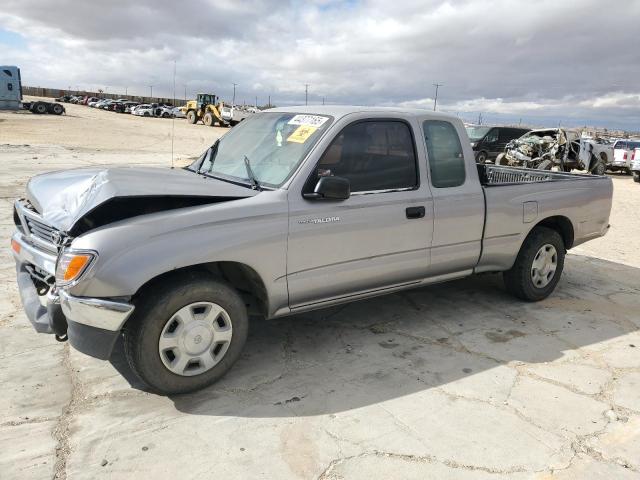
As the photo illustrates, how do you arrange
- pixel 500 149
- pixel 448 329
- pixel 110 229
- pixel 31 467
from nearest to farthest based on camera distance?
pixel 31 467 → pixel 110 229 → pixel 448 329 → pixel 500 149

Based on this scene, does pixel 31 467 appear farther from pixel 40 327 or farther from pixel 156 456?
pixel 40 327

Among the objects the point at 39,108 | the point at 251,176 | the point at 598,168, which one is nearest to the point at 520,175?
the point at 251,176

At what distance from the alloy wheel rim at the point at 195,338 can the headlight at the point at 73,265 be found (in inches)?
21.9

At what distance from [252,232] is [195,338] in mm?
735

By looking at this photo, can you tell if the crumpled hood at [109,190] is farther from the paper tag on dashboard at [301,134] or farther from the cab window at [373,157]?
the cab window at [373,157]

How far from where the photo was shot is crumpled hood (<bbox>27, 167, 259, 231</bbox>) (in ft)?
10.0

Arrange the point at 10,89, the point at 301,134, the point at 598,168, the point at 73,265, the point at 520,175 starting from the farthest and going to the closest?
1. the point at 10,89
2. the point at 598,168
3. the point at 520,175
4. the point at 301,134
5. the point at 73,265

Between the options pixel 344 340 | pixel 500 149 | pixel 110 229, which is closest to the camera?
pixel 110 229

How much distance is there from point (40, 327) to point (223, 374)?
1.14 m

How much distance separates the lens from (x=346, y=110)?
3947 mm

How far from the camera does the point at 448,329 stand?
448cm

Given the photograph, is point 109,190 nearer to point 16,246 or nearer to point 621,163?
point 16,246

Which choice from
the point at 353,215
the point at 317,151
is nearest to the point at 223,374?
the point at 353,215

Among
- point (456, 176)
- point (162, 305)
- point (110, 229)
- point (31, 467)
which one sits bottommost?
point (31, 467)
